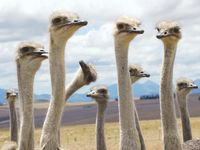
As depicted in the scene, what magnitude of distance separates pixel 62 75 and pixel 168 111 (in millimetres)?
1841

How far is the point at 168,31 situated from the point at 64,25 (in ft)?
6.61

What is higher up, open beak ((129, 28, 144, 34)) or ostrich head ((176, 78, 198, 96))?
open beak ((129, 28, 144, 34))

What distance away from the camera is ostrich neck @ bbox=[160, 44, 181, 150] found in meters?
9.02

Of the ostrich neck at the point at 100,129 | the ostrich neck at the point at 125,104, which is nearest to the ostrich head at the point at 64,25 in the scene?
the ostrich neck at the point at 125,104

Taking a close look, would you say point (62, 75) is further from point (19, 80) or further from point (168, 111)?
point (168, 111)

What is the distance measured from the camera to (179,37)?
9.64m

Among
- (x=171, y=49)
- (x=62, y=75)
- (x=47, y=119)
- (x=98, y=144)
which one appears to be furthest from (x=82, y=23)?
(x=98, y=144)

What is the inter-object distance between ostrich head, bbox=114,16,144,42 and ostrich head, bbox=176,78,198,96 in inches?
192

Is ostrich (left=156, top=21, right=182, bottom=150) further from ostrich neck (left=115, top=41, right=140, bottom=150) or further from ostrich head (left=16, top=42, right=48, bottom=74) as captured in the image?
ostrich head (left=16, top=42, right=48, bottom=74)

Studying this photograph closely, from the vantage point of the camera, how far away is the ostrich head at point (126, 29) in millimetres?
8797

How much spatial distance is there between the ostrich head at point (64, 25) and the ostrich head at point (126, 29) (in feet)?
2.93

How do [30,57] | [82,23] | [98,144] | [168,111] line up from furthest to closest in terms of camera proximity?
1. [98,144]
2. [168,111]
3. [30,57]
4. [82,23]

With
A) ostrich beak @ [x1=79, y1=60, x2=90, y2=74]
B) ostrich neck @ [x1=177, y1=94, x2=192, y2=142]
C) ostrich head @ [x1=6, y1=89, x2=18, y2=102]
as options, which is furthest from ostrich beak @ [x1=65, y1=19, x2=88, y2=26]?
ostrich head @ [x1=6, y1=89, x2=18, y2=102]

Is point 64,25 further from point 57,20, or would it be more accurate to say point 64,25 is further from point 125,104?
point 125,104
